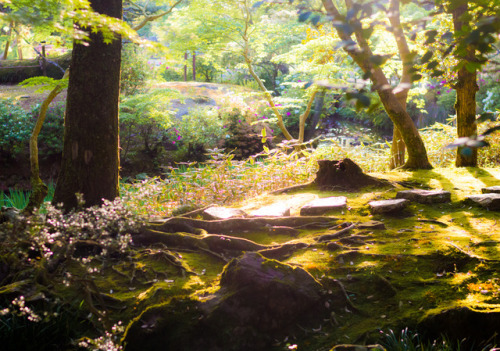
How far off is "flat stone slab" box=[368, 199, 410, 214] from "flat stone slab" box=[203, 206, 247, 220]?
4.68ft

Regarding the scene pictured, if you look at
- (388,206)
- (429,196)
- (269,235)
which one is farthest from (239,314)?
(429,196)

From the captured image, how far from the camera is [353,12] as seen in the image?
5.17ft

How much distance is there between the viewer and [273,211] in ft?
15.5

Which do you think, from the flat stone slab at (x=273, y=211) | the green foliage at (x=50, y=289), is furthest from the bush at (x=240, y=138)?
the green foliage at (x=50, y=289)

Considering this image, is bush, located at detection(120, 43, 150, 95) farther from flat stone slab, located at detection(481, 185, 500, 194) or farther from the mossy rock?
the mossy rock

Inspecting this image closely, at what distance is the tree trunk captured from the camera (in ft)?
14.1

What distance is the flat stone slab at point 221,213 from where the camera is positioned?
447 centimetres

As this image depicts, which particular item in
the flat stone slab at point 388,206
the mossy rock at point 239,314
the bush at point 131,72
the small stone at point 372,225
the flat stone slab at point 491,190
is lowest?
the mossy rock at point 239,314

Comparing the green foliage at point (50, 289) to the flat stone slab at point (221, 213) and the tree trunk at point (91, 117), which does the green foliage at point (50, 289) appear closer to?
the tree trunk at point (91, 117)

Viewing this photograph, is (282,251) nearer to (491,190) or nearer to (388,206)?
(388,206)

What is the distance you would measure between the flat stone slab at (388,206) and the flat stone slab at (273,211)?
3.13 ft

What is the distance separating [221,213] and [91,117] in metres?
1.72

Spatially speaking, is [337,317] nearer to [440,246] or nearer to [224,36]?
[440,246]

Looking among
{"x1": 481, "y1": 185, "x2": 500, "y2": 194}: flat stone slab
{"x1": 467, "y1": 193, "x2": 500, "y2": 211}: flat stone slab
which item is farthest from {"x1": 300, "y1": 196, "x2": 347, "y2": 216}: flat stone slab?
{"x1": 481, "y1": 185, "x2": 500, "y2": 194}: flat stone slab
